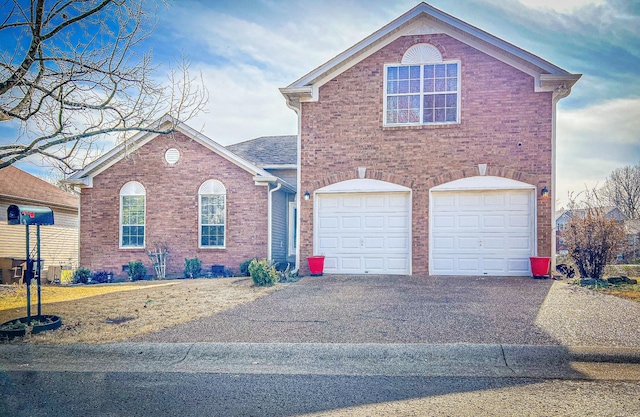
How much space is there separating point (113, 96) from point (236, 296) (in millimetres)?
4682

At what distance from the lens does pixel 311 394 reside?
483 cm

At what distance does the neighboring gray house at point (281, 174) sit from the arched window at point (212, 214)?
1659mm

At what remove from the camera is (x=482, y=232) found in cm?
1300

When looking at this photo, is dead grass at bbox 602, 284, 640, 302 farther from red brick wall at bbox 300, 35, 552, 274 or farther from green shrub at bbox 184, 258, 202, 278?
green shrub at bbox 184, 258, 202, 278

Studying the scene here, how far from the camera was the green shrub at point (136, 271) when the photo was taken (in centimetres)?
Result: 1625

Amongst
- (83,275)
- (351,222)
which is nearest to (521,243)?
(351,222)

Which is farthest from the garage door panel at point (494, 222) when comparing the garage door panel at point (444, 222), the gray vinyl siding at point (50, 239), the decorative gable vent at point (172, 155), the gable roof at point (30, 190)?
the gable roof at point (30, 190)

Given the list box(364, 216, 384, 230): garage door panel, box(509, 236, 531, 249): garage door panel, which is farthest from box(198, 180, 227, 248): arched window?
box(509, 236, 531, 249): garage door panel

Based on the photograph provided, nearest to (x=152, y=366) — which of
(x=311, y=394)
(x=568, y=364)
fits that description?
(x=311, y=394)

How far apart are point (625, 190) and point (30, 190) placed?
49.2 m

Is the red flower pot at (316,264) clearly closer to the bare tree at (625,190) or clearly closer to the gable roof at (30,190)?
the gable roof at (30,190)

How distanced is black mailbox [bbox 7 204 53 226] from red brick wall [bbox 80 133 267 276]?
862 cm

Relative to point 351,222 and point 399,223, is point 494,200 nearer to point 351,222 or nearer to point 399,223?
point 399,223

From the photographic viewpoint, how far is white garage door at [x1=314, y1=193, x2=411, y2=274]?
44.0ft
